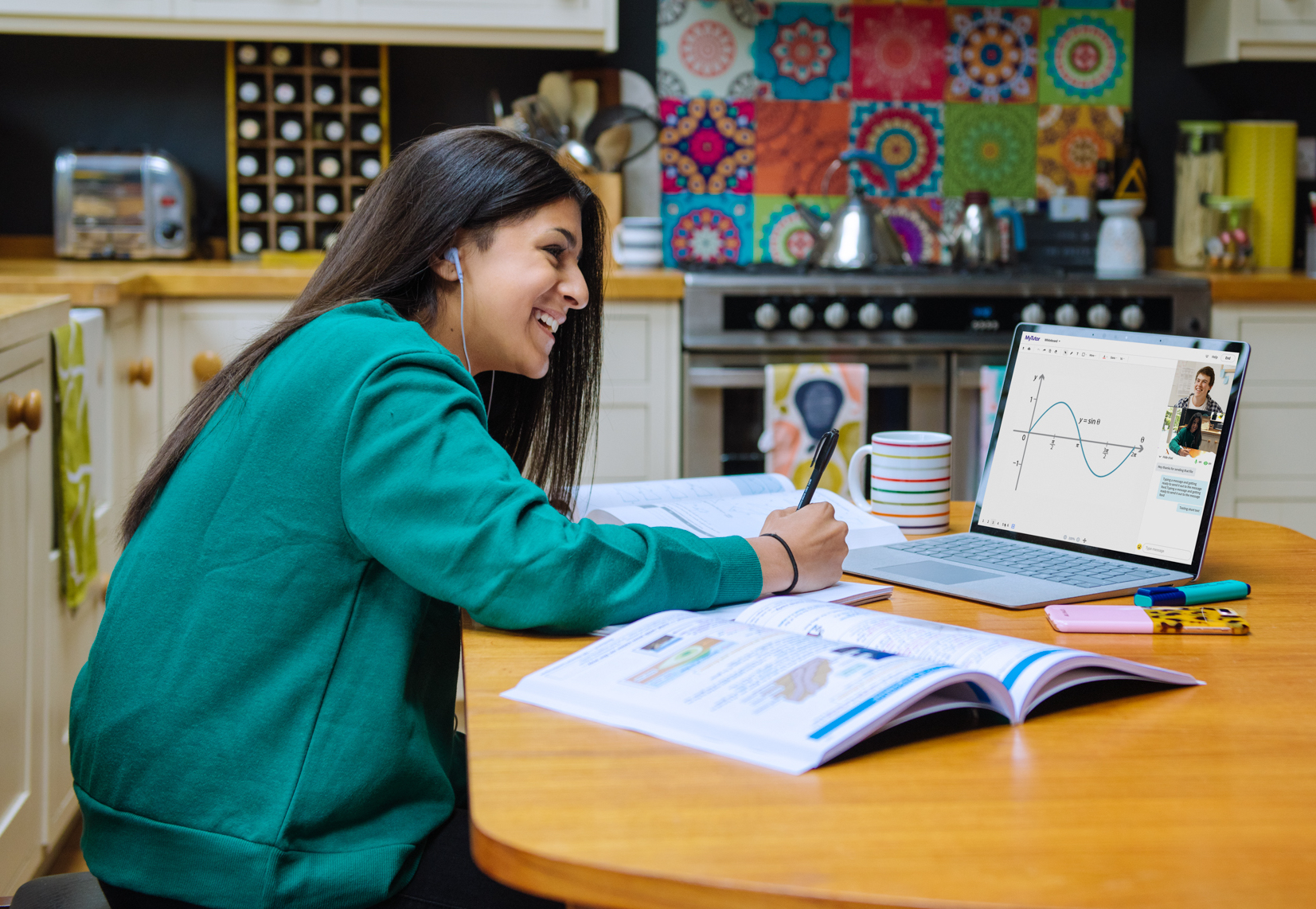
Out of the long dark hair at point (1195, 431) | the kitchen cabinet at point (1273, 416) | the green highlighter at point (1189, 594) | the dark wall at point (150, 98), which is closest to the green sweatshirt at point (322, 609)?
the green highlighter at point (1189, 594)

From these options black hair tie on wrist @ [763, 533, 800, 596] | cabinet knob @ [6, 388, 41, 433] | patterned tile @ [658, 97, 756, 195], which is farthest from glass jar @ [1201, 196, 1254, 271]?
cabinet knob @ [6, 388, 41, 433]

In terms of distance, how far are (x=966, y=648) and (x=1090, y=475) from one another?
464 mm

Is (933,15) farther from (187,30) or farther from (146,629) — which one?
(146,629)

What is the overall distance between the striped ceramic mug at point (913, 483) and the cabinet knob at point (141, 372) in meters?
1.93

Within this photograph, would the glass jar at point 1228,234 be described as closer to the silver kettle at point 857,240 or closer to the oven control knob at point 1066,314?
the oven control knob at point 1066,314

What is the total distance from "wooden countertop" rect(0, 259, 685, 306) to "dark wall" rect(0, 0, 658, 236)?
37 cm

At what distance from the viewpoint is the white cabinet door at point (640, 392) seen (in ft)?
10.0

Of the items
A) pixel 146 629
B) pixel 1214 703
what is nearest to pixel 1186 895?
pixel 1214 703

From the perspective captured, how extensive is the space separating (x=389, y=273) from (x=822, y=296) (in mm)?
2013

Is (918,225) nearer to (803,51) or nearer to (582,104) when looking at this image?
(803,51)

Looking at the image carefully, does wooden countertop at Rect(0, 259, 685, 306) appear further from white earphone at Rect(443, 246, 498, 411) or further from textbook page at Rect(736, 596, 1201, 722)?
textbook page at Rect(736, 596, 1201, 722)

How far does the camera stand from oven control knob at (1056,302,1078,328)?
3068 mm

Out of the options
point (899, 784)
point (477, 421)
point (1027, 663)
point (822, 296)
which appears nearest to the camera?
point (899, 784)

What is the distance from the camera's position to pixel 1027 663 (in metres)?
0.82
